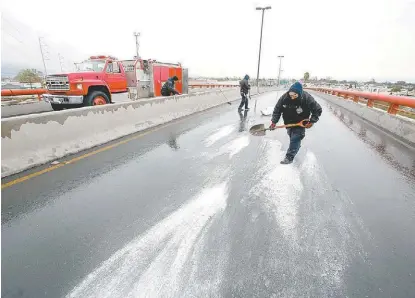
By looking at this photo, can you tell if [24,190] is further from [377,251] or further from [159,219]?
[377,251]

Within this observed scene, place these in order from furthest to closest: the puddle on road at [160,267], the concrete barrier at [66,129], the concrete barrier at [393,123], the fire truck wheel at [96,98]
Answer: the fire truck wheel at [96,98]
the concrete barrier at [393,123]
the concrete barrier at [66,129]
the puddle on road at [160,267]

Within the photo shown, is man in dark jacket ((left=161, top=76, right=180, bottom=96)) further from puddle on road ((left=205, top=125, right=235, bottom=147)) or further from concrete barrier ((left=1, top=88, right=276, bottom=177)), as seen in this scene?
puddle on road ((left=205, top=125, right=235, bottom=147))

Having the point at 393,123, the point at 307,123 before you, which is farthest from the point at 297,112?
the point at 393,123

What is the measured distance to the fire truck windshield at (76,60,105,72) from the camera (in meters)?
10.3

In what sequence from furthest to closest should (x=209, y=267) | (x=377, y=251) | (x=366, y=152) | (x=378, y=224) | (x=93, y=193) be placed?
(x=366, y=152)
(x=93, y=193)
(x=378, y=224)
(x=377, y=251)
(x=209, y=267)

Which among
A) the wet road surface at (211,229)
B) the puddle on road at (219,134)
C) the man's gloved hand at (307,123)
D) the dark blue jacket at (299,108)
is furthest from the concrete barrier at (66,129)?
the man's gloved hand at (307,123)

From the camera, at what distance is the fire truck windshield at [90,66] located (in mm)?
10266

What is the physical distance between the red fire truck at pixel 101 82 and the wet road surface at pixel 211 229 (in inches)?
205

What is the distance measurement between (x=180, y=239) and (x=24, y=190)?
2788mm

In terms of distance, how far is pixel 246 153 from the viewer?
5.48 m

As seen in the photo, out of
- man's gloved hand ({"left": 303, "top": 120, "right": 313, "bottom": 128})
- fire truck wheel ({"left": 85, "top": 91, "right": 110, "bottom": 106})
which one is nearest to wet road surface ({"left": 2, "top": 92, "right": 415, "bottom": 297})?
man's gloved hand ({"left": 303, "top": 120, "right": 313, "bottom": 128})

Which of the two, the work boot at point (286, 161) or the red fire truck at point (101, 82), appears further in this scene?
the red fire truck at point (101, 82)

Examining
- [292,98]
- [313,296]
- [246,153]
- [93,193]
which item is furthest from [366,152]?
[93,193]

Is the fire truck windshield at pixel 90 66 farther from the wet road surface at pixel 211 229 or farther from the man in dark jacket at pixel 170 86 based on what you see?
the wet road surface at pixel 211 229
